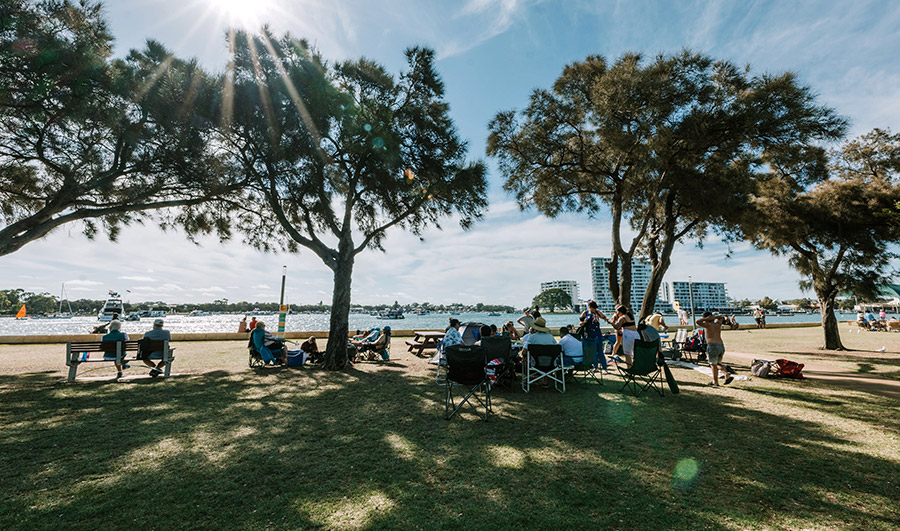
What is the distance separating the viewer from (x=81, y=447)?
14.4 ft

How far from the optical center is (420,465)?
3932 millimetres

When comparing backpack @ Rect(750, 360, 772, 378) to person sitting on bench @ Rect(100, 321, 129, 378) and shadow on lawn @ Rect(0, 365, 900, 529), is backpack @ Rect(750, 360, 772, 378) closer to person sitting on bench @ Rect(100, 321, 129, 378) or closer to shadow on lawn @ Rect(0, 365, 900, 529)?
shadow on lawn @ Rect(0, 365, 900, 529)

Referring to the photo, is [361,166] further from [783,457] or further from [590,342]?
[783,457]

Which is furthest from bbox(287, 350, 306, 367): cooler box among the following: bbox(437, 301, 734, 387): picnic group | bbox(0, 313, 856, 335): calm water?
bbox(0, 313, 856, 335): calm water

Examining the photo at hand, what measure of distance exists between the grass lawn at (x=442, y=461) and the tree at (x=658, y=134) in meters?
8.33

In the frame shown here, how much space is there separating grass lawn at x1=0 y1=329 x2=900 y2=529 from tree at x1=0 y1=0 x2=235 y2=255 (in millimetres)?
6083

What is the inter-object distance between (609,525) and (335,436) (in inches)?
137

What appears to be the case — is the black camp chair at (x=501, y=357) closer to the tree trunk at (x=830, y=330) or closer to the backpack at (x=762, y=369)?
the backpack at (x=762, y=369)

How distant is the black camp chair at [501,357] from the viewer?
7.19m

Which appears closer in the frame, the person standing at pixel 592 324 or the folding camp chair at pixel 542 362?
the folding camp chair at pixel 542 362

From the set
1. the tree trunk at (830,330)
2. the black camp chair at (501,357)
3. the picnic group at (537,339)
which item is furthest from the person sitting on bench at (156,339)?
the tree trunk at (830,330)

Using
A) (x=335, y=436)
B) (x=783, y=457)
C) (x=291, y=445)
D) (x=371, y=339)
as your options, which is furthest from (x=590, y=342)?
(x=371, y=339)

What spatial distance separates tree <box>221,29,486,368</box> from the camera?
10.7m

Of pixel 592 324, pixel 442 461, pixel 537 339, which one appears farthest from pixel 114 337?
pixel 592 324
